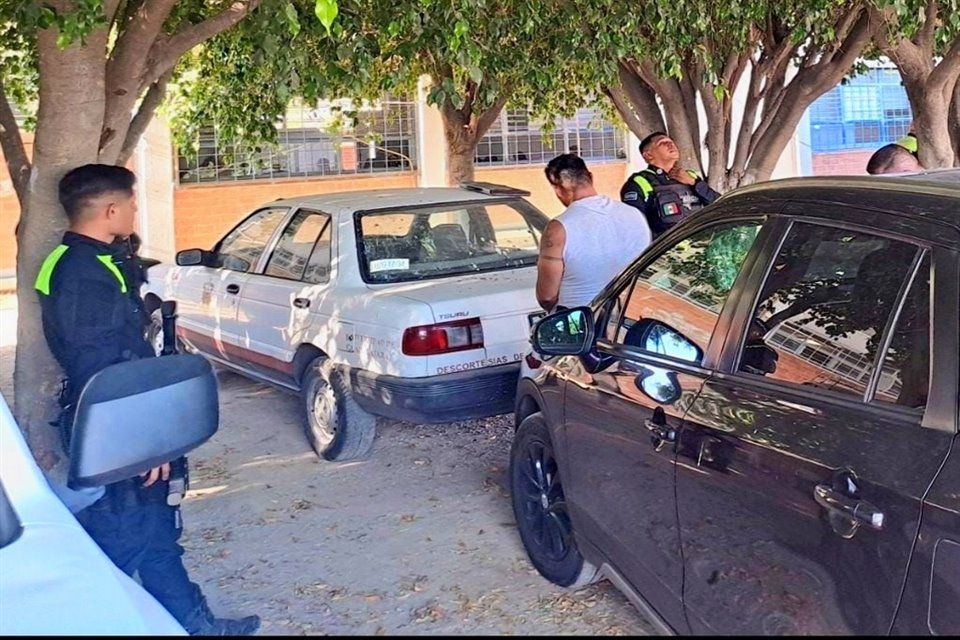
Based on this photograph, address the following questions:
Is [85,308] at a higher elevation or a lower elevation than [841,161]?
lower

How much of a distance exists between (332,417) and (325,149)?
A: 38.1 feet

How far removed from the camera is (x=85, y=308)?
3.55m

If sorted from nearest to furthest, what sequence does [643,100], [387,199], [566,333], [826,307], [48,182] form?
[826,307] → [566,333] → [48,182] → [387,199] → [643,100]

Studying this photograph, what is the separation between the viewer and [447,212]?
257 inches

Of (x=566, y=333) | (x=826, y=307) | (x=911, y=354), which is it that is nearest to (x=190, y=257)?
(x=566, y=333)

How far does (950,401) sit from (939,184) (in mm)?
668

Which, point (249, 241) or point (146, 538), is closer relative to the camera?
point (146, 538)

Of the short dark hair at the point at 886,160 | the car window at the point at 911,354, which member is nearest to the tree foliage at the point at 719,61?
the short dark hair at the point at 886,160

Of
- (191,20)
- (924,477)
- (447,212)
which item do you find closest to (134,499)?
(924,477)

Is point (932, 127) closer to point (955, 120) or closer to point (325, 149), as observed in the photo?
point (955, 120)

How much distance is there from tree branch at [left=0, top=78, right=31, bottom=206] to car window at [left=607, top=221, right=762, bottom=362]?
359 centimetres

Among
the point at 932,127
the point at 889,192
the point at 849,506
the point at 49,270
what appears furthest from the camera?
the point at 932,127

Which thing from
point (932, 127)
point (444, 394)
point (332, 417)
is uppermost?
point (932, 127)

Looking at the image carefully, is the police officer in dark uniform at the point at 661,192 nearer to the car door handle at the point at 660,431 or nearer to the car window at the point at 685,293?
the car window at the point at 685,293
